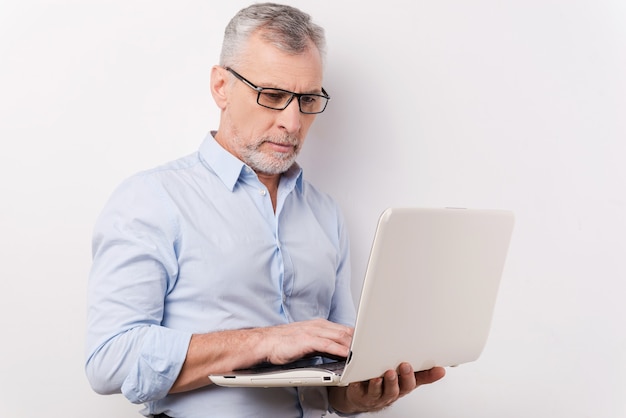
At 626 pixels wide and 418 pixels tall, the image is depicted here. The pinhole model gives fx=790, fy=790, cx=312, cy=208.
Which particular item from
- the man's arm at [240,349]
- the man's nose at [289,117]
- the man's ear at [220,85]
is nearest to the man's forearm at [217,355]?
the man's arm at [240,349]

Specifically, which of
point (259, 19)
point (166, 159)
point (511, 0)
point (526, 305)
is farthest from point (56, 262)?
point (511, 0)

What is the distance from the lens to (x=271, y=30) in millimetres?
2072

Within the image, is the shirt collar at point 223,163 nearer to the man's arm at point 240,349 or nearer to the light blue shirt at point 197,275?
the light blue shirt at point 197,275

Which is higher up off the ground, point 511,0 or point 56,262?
point 511,0

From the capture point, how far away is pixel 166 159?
2.40m

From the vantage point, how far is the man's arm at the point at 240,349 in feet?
5.41

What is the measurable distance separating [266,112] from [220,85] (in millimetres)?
183

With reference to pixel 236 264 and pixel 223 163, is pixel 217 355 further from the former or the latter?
pixel 223 163

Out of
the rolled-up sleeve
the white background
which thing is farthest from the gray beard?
the white background

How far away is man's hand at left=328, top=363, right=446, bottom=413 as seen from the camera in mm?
1647

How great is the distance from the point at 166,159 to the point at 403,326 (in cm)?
114

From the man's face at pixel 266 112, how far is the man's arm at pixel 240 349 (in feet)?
1.69

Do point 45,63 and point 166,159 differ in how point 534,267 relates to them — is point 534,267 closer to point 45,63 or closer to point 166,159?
point 166,159

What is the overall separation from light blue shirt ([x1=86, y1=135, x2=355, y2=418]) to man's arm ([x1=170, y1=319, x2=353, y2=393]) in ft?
0.11
